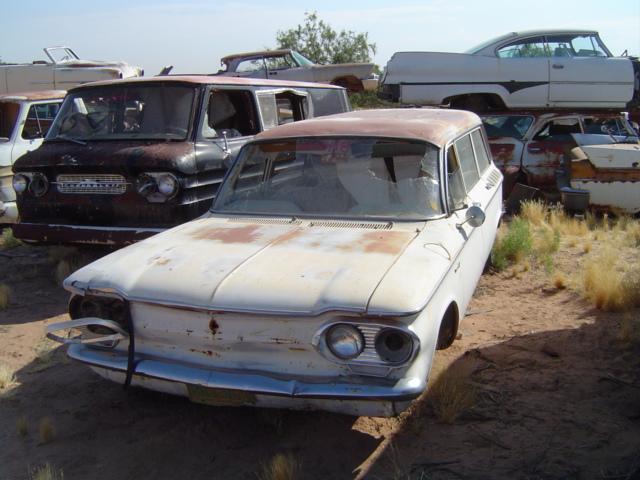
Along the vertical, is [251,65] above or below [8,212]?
above

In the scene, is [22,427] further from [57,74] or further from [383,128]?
→ [57,74]

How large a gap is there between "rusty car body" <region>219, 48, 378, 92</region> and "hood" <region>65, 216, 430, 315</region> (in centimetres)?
1142

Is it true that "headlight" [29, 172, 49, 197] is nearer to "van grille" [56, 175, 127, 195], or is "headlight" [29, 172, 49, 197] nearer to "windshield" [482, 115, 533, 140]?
"van grille" [56, 175, 127, 195]

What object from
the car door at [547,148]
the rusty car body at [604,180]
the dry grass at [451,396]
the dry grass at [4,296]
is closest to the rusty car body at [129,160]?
the dry grass at [4,296]

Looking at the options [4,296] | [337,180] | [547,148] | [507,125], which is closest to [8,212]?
[4,296]

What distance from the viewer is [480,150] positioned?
600cm

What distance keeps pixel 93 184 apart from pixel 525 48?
7.62m

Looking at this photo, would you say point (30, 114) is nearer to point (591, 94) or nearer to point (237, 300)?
point (237, 300)

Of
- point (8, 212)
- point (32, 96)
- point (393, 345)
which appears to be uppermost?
point (32, 96)

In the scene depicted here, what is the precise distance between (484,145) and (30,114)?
5805 millimetres

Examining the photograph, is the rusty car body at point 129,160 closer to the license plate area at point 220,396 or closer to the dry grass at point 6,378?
the dry grass at point 6,378

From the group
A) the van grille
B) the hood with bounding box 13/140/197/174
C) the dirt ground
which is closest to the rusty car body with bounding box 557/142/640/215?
the dirt ground

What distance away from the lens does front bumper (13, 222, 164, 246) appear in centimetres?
577

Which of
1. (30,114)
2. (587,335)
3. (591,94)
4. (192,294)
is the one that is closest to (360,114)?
(587,335)
